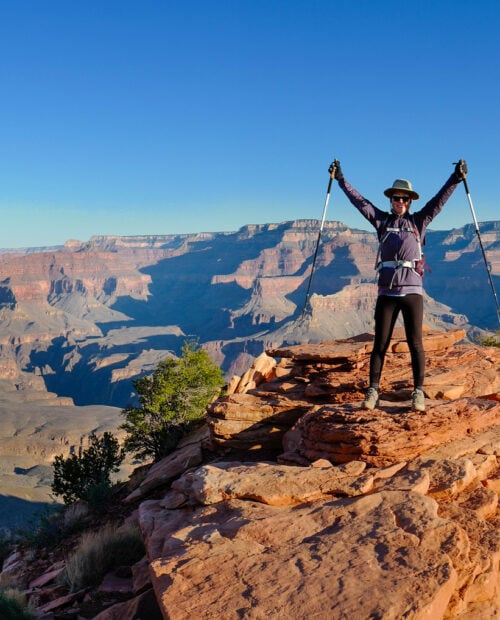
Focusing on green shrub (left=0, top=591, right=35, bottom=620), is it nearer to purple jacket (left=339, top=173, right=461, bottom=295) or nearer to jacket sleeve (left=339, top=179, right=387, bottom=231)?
purple jacket (left=339, top=173, right=461, bottom=295)

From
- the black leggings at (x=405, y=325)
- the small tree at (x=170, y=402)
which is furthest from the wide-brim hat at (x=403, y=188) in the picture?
→ the small tree at (x=170, y=402)

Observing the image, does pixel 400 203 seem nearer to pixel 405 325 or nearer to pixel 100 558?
pixel 405 325

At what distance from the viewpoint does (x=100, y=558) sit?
807cm

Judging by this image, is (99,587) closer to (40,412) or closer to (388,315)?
(388,315)

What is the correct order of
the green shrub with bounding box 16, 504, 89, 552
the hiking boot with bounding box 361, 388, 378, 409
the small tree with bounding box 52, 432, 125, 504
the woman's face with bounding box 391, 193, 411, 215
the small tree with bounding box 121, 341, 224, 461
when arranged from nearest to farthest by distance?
1. the woman's face with bounding box 391, 193, 411, 215
2. the hiking boot with bounding box 361, 388, 378, 409
3. the green shrub with bounding box 16, 504, 89, 552
4. the small tree with bounding box 52, 432, 125, 504
5. the small tree with bounding box 121, 341, 224, 461

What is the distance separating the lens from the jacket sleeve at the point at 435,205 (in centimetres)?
758

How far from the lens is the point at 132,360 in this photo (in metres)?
196

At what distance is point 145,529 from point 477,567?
4475mm

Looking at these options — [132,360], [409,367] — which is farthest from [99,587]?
[132,360]

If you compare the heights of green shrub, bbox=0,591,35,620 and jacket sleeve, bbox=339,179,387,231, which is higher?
jacket sleeve, bbox=339,179,387,231

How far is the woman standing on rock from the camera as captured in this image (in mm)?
7520

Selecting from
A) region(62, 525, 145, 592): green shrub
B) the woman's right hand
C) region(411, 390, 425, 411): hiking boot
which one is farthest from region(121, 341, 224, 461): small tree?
the woman's right hand

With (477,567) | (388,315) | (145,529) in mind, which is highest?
(388,315)

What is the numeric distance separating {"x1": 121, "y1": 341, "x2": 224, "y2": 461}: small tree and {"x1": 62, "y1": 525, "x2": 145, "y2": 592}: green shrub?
28.7 ft
